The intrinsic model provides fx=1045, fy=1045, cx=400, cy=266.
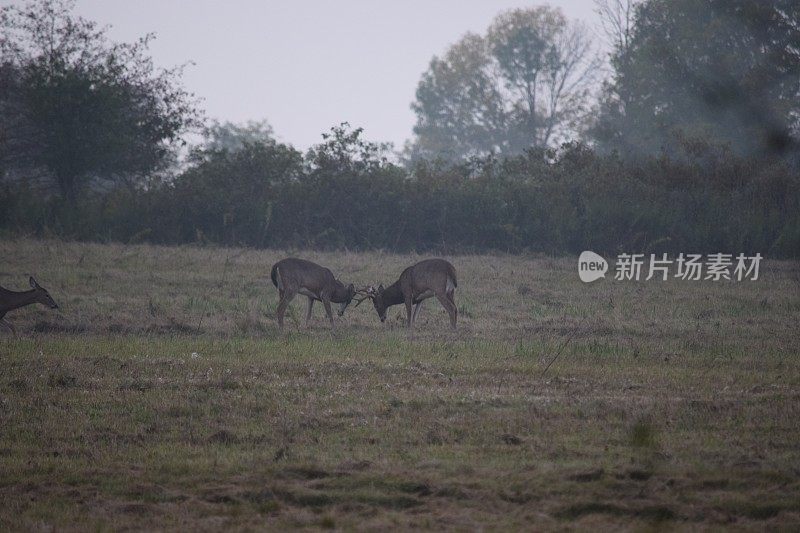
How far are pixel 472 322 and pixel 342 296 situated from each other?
8.15 ft

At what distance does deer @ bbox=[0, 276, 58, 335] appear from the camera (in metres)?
16.0

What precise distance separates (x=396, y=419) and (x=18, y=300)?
8701 millimetres

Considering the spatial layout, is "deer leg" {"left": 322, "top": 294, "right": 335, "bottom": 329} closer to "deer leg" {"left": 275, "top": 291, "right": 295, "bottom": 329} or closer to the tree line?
"deer leg" {"left": 275, "top": 291, "right": 295, "bottom": 329}

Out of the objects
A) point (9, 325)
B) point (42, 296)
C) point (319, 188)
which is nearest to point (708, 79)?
point (319, 188)

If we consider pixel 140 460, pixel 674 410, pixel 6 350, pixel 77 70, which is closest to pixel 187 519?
pixel 140 460

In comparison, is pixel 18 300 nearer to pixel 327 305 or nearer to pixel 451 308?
pixel 327 305

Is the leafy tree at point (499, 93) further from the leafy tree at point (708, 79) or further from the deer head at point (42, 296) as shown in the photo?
the deer head at point (42, 296)

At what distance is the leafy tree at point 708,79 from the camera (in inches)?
1592

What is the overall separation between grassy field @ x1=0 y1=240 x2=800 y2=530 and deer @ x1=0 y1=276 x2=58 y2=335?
1.07ft

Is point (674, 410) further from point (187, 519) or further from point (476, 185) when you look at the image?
point (476, 185)

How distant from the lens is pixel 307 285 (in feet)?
58.5

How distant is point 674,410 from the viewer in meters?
10.1

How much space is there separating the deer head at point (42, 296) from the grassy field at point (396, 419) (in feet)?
0.89

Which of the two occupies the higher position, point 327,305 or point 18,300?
point 327,305
